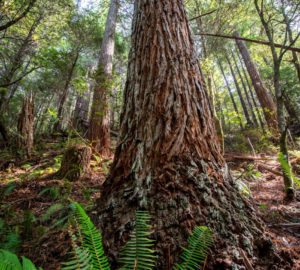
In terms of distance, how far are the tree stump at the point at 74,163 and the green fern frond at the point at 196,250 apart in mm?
2793

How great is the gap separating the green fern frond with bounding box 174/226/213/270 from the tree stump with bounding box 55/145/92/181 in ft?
9.16

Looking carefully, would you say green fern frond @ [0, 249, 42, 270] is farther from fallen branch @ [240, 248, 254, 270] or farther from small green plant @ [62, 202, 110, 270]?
fallen branch @ [240, 248, 254, 270]

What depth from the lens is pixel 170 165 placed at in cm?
116

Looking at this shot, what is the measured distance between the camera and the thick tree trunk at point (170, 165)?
3.05ft

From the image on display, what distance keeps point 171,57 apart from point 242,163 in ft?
12.3

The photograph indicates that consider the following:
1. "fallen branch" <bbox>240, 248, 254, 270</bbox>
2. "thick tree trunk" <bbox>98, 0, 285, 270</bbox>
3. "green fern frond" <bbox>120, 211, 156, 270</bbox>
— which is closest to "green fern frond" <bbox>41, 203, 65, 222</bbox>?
"thick tree trunk" <bbox>98, 0, 285, 270</bbox>

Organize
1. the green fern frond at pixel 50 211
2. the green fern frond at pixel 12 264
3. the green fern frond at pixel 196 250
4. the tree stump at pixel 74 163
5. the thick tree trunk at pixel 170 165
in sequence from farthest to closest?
the tree stump at pixel 74 163 < the green fern frond at pixel 50 211 < the thick tree trunk at pixel 170 165 < the green fern frond at pixel 196 250 < the green fern frond at pixel 12 264

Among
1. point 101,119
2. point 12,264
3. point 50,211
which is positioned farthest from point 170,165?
point 101,119

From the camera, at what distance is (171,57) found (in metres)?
1.49

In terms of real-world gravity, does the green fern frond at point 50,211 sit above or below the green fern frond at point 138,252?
above

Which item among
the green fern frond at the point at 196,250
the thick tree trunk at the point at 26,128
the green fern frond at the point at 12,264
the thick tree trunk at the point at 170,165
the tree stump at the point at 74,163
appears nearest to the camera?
the green fern frond at the point at 12,264

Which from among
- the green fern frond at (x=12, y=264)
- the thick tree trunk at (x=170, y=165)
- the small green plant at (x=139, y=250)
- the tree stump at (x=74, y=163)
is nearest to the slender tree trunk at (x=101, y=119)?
the tree stump at (x=74, y=163)

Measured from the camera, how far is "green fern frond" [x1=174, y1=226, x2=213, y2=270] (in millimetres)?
770

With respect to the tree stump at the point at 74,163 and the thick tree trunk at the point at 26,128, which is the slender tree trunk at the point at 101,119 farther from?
the thick tree trunk at the point at 26,128
